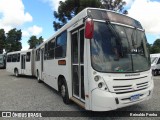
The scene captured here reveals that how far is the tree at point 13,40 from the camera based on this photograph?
62.8m

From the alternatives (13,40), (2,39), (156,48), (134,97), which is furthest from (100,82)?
(156,48)

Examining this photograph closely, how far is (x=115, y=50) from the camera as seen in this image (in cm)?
544

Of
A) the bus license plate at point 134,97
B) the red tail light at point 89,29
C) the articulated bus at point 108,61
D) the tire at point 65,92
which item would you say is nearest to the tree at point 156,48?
the tire at point 65,92

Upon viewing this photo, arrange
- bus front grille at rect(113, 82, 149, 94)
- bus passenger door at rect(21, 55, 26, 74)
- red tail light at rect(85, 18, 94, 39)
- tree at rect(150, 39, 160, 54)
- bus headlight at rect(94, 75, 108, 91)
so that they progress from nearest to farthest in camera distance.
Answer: red tail light at rect(85, 18, 94, 39) < bus headlight at rect(94, 75, 108, 91) < bus front grille at rect(113, 82, 149, 94) < bus passenger door at rect(21, 55, 26, 74) < tree at rect(150, 39, 160, 54)

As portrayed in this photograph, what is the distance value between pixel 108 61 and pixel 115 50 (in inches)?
16.0

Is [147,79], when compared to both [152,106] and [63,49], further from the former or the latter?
[63,49]

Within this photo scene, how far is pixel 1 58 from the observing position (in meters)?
38.0

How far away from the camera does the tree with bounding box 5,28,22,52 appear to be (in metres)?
62.8

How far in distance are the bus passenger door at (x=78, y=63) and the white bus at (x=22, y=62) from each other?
1258 cm

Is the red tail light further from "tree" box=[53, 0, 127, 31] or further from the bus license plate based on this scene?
"tree" box=[53, 0, 127, 31]

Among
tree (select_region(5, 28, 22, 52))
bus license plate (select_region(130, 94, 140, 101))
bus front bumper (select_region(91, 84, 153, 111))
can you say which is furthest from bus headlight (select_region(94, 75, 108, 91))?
tree (select_region(5, 28, 22, 52))

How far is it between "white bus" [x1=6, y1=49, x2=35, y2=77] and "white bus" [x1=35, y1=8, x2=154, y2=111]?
12837 millimetres

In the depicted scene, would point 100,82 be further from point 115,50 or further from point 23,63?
point 23,63

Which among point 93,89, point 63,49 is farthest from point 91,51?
point 63,49
